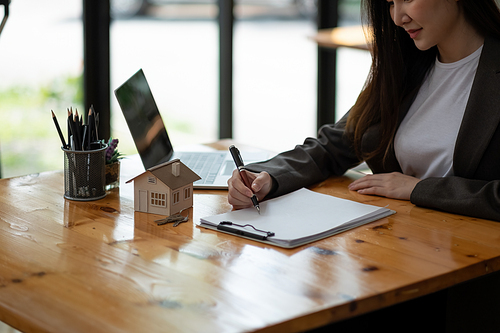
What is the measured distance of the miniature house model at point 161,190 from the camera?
3.89 ft

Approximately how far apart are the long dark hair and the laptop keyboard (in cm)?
41

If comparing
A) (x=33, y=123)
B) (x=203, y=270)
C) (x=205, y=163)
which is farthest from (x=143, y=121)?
(x=33, y=123)

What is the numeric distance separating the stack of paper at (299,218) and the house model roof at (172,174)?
12 centimetres

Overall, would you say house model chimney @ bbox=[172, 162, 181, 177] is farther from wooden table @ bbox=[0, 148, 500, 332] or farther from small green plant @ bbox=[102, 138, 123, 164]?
small green plant @ bbox=[102, 138, 123, 164]

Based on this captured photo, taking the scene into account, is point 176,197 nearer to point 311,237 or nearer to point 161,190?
point 161,190

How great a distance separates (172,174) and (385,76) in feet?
2.33

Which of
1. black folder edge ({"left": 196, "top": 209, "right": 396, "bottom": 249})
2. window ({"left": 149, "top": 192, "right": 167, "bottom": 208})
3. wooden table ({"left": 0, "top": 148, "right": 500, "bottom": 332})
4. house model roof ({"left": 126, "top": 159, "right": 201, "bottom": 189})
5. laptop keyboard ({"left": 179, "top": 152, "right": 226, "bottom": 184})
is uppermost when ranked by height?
house model roof ({"left": 126, "top": 159, "right": 201, "bottom": 189})

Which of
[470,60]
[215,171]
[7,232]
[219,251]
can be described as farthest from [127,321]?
[470,60]

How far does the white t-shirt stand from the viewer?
1.44 metres

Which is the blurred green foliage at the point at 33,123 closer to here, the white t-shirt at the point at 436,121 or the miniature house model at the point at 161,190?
the miniature house model at the point at 161,190

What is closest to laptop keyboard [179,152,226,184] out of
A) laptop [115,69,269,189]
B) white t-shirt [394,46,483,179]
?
laptop [115,69,269,189]

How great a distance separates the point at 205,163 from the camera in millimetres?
1662

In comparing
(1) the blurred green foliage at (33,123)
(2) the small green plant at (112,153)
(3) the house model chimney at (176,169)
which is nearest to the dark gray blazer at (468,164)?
(3) the house model chimney at (176,169)

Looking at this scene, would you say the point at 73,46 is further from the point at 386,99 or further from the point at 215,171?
the point at 386,99
